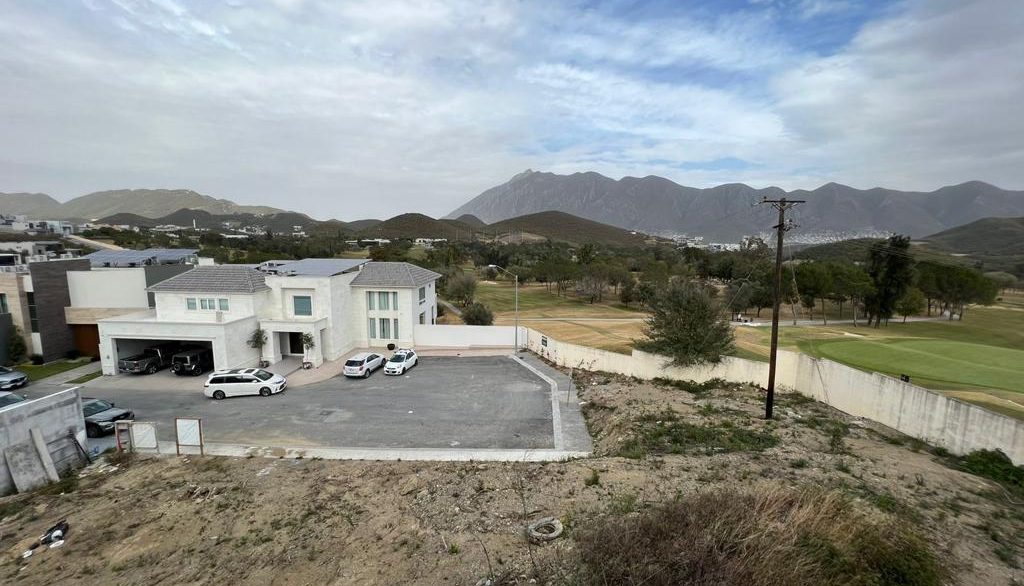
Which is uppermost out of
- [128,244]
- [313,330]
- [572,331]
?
[128,244]

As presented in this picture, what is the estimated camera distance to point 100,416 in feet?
62.1

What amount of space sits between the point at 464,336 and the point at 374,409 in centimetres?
1331

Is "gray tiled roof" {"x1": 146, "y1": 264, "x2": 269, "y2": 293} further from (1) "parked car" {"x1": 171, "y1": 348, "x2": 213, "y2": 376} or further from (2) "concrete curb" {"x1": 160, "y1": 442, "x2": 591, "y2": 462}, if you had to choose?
(2) "concrete curb" {"x1": 160, "y1": 442, "x2": 591, "y2": 462}

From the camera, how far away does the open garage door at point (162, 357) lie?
87.6 ft

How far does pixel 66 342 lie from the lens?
1212 inches

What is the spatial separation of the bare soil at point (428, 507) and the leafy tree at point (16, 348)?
21.2 metres

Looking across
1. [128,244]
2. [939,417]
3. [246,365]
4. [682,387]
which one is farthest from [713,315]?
[128,244]

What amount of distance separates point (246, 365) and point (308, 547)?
69.7ft

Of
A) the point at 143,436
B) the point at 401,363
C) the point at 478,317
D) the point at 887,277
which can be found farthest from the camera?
the point at 887,277

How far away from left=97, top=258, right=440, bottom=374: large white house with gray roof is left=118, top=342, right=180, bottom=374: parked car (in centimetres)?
63

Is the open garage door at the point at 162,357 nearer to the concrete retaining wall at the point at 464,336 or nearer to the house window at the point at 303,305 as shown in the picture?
the house window at the point at 303,305

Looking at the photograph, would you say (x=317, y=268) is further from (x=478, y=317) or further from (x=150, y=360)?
(x=478, y=317)

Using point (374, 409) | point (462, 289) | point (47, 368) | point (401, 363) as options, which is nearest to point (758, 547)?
point (374, 409)

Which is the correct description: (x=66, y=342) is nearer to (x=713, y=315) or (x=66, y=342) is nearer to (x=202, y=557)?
(x=202, y=557)
